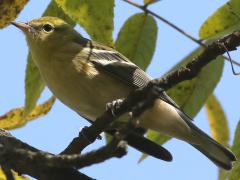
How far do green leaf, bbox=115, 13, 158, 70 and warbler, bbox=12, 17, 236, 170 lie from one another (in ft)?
2.39

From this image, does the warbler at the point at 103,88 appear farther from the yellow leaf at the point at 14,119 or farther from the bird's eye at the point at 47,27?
the yellow leaf at the point at 14,119

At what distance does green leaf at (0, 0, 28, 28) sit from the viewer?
2.71 meters

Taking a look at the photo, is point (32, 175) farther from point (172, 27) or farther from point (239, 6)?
point (239, 6)

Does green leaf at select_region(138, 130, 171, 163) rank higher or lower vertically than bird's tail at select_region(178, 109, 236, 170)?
lower

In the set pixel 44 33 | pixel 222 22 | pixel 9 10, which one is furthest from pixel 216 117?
pixel 44 33

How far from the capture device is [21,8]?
274cm

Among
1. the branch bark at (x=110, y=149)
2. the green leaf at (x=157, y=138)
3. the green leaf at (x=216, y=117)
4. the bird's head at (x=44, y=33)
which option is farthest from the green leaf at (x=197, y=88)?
the bird's head at (x=44, y=33)

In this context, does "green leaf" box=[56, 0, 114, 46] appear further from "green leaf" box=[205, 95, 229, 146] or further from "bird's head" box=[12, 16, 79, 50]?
"bird's head" box=[12, 16, 79, 50]

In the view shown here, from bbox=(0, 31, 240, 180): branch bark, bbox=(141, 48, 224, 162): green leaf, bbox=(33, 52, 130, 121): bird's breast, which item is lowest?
bbox=(0, 31, 240, 180): branch bark

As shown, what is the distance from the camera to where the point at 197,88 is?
290cm

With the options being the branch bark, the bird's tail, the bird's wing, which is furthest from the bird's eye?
the branch bark

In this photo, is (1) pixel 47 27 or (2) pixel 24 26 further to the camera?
(1) pixel 47 27

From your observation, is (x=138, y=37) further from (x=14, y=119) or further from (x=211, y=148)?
(x=211, y=148)

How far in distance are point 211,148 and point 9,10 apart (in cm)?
211
